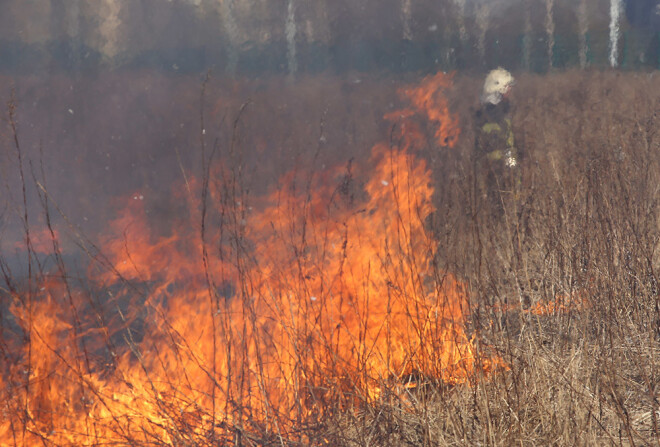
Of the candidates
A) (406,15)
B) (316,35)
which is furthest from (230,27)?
(406,15)

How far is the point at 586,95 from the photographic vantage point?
577 centimetres

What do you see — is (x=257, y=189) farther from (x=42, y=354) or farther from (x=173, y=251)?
(x=42, y=354)

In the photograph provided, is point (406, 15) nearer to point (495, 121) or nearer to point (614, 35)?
point (495, 121)

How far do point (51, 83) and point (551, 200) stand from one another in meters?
4.45

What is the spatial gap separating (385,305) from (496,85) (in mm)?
3083

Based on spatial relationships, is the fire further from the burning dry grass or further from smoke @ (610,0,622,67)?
smoke @ (610,0,622,67)

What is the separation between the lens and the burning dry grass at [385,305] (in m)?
2.05

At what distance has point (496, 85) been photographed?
5.47 meters

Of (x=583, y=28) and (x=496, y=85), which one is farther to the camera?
(x=496, y=85)

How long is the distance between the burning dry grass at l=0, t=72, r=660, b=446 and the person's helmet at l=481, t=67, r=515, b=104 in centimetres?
19

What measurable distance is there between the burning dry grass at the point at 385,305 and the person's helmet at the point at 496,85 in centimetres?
19

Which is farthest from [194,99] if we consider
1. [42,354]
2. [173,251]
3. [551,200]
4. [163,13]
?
[551,200]

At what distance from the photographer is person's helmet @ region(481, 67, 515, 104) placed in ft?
17.6

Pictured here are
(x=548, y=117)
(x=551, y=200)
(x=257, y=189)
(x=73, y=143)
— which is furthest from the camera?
(x=548, y=117)
